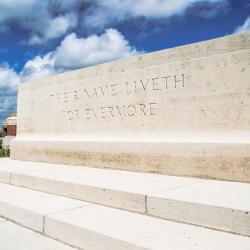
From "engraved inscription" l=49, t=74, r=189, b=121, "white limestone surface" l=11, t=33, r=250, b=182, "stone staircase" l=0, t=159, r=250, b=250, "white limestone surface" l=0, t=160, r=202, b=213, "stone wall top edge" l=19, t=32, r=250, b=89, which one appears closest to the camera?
"stone staircase" l=0, t=159, r=250, b=250

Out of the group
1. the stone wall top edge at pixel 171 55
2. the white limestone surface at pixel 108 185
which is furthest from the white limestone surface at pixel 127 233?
the stone wall top edge at pixel 171 55

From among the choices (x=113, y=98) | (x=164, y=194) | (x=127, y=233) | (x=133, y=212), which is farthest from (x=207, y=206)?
(x=113, y=98)

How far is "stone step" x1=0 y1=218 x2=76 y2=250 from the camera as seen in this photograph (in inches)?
118

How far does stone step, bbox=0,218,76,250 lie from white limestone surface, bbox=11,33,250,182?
2.09m

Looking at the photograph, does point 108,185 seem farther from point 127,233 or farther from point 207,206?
point 207,206

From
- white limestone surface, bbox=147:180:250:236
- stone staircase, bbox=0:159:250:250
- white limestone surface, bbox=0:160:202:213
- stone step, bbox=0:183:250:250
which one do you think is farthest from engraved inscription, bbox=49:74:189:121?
stone step, bbox=0:183:250:250

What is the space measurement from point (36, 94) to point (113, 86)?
2.59 metres

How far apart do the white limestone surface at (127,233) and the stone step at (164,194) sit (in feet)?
0.28

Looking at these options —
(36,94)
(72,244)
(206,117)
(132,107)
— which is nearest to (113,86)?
(132,107)

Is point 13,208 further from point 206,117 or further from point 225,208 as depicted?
point 206,117

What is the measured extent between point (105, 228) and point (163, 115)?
8.33 feet

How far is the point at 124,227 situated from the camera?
2.86 meters

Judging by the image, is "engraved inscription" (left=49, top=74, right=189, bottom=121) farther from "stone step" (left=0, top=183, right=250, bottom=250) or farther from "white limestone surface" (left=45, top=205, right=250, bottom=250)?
"white limestone surface" (left=45, top=205, right=250, bottom=250)

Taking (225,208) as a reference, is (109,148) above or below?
above
